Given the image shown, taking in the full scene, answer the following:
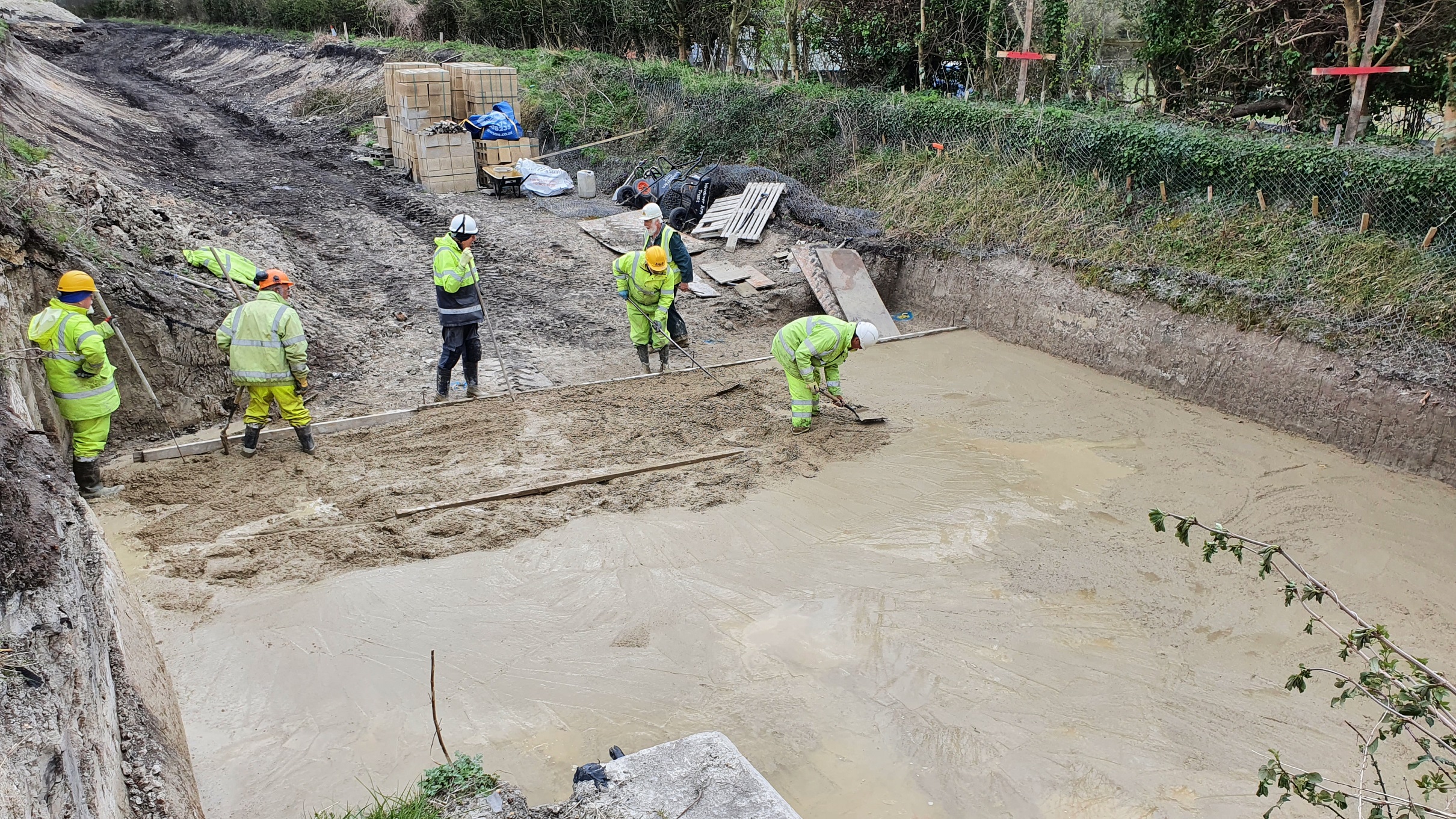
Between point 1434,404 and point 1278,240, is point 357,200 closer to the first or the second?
point 1278,240

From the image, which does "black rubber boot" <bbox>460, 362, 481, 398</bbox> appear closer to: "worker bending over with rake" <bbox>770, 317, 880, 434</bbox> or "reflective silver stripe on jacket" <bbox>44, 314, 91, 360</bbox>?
"worker bending over with rake" <bbox>770, 317, 880, 434</bbox>

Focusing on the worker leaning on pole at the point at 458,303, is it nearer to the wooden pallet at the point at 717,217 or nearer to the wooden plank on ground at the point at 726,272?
the wooden plank on ground at the point at 726,272

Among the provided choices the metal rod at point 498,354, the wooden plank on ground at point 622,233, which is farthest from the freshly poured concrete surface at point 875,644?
the wooden plank on ground at point 622,233

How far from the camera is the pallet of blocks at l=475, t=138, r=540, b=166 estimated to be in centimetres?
1667

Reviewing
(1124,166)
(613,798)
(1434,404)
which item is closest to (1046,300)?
(1124,166)

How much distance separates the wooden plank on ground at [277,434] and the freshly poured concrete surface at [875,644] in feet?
7.62

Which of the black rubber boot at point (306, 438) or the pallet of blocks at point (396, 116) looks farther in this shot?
the pallet of blocks at point (396, 116)

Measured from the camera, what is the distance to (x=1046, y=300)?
11.1 meters

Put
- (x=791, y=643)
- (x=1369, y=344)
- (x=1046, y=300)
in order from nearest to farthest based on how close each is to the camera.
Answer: (x=791, y=643), (x=1369, y=344), (x=1046, y=300)

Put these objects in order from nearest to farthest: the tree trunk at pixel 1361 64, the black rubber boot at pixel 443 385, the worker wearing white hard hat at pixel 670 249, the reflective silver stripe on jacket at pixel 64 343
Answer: the reflective silver stripe on jacket at pixel 64 343
the black rubber boot at pixel 443 385
the worker wearing white hard hat at pixel 670 249
the tree trunk at pixel 1361 64

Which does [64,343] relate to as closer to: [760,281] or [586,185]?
[760,281]

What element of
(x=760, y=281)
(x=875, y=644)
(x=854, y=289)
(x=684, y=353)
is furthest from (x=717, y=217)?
(x=875, y=644)

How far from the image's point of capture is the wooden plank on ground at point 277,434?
7559 mm

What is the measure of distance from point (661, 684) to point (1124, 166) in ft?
30.5
